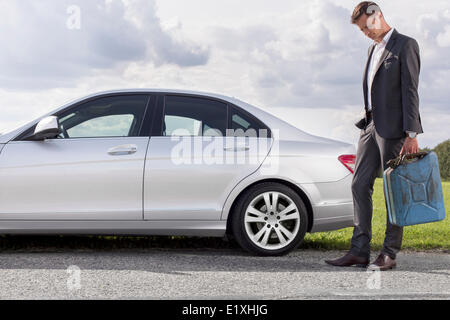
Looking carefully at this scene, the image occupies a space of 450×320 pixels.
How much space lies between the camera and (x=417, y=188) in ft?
16.6

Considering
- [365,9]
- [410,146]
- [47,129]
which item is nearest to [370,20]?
[365,9]

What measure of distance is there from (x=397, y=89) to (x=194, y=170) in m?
2.03

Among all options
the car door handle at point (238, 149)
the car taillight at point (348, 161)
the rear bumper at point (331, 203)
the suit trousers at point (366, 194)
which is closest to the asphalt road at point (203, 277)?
the suit trousers at point (366, 194)

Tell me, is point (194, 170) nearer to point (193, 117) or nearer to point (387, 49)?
point (193, 117)

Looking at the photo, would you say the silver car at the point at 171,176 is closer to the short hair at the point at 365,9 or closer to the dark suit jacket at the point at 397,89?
the dark suit jacket at the point at 397,89

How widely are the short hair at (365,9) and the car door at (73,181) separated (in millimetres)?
2312

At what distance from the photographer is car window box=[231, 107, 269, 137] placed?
19.8 ft

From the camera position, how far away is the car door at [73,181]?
5766 mm

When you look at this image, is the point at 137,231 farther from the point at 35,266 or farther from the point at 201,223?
the point at 35,266

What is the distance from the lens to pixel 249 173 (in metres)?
5.84

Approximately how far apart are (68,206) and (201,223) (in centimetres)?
131

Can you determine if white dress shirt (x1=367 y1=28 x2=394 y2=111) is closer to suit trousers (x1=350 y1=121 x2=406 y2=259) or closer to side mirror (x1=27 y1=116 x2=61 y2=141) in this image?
suit trousers (x1=350 y1=121 x2=406 y2=259)
